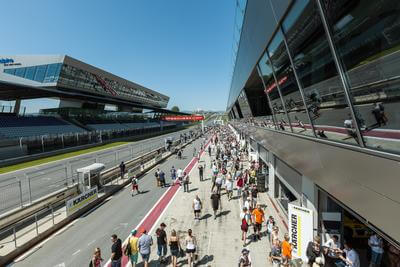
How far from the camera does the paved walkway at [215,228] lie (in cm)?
832

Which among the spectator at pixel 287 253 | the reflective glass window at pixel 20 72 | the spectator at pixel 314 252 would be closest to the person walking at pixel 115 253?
the spectator at pixel 287 253

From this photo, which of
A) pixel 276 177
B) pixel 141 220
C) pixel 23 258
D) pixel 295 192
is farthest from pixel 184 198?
pixel 23 258

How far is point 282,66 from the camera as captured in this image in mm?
9812

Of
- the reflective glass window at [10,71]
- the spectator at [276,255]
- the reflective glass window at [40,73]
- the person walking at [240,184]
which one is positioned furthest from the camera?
the reflective glass window at [10,71]

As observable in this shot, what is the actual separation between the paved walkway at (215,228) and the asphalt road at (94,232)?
1634 millimetres

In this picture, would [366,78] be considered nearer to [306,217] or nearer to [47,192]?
[306,217]

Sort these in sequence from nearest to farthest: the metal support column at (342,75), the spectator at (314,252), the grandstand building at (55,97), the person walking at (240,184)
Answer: the metal support column at (342,75) → the spectator at (314,252) → the person walking at (240,184) → the grandstand building at (55,97)

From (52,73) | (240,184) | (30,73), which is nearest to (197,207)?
(240,184)

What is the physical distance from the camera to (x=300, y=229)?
7.71 m

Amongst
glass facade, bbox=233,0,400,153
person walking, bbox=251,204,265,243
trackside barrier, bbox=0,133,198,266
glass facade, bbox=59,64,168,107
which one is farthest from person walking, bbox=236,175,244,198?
glass facade, bbox=59,64,168,107

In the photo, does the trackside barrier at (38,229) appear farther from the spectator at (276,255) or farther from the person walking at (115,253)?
the spectator at (276,255)

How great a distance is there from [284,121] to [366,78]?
587 centimetres

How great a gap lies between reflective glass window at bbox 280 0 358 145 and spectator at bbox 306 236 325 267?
142 inches

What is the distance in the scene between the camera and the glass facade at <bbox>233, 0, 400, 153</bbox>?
3.46m
